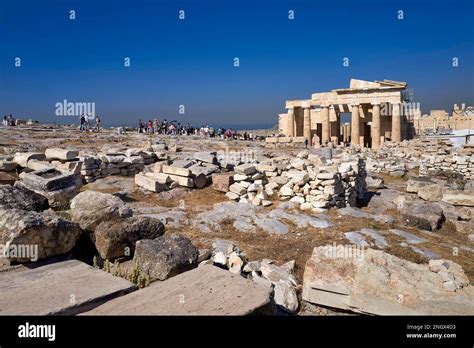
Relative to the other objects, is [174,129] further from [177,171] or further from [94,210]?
[94,210]

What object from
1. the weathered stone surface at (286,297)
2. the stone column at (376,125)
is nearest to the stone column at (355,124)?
the stone column at (376,125)

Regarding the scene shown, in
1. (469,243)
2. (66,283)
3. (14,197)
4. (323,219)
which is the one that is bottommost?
(469,243)

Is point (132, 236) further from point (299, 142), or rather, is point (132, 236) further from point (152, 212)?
point (299, 142)

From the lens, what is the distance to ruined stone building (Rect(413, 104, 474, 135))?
37.8 meters

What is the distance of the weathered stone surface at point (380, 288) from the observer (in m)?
4.41

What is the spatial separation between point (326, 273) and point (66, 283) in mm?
3405

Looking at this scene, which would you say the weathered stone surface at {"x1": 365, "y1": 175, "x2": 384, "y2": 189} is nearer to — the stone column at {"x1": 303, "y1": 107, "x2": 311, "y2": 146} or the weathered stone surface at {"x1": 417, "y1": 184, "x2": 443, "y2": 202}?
the weathered stone surface at {"x1": 417, "y1": 184, "x2": 443, "y2": 202}

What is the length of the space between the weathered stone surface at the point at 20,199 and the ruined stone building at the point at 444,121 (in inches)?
1505

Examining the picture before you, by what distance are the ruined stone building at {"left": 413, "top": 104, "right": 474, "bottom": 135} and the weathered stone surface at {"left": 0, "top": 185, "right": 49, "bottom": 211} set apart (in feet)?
125

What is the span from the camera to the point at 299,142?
31609mm

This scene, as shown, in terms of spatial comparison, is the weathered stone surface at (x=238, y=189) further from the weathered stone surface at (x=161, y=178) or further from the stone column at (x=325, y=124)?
the stone column at (x=325, y=124)
